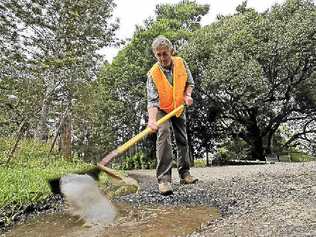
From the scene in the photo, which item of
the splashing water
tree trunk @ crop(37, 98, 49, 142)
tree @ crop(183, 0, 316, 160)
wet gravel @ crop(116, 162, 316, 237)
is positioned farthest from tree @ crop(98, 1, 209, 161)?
the splashing water

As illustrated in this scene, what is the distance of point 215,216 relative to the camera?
3.38 m

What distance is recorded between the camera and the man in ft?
14.5

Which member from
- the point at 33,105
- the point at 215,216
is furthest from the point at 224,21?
the point at 215,216

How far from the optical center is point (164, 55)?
14.9ft

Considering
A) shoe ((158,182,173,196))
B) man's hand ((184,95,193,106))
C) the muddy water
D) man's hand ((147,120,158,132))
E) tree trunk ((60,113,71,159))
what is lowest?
the muddy water

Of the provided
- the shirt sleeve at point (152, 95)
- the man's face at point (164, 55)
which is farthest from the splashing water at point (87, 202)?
the man's face at point (164, 55)

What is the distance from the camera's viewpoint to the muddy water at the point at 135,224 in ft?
10.2

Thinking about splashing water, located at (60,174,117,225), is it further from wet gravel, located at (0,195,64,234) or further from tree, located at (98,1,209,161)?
tree, located at (98,1,209,161)

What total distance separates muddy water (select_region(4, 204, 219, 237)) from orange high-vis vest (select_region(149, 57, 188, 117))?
1.18 m

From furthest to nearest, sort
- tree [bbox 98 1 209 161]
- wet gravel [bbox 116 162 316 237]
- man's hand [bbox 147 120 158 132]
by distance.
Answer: tree [bbox 98 1 209 161] → man's hand [bbox 147 120 158 132] → wet gravel [bbox 116 162 316 237]

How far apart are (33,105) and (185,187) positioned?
307 inches

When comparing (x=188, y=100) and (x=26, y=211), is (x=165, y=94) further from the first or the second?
(x=26, y=211)

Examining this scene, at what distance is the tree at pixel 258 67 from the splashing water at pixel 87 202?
13.5 meters

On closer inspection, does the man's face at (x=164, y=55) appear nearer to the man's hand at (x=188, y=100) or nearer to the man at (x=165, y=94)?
the man at (x=165, y=94)
